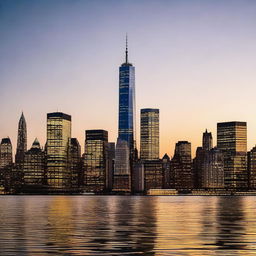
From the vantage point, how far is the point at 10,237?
203 ft

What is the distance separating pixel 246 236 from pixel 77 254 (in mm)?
23506

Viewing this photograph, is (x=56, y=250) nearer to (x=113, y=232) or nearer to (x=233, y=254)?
(x=233, y=254)

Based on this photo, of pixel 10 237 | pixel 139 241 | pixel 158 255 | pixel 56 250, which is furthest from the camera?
pixel 10 237

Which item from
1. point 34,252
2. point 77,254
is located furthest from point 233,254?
point 34,252

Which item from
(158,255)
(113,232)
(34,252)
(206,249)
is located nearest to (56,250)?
(34,252)

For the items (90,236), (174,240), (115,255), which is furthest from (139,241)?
(115,255)

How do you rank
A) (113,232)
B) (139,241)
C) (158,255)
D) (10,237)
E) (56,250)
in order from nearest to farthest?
(158,255) → (56,250) → (139,241) → (10,237) → (113,232)

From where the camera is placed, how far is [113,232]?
7088 cm

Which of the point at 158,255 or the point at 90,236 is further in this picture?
the point at 90,236

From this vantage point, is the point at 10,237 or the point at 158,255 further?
the point at 10,237

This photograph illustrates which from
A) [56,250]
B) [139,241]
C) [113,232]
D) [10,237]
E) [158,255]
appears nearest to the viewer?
[158,255]

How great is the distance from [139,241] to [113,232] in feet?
44.6

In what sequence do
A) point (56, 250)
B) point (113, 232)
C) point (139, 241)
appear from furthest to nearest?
point (113, 232), point (139, 241), point (56, 250)

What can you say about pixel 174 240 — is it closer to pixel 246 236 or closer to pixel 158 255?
pixel 246 236
